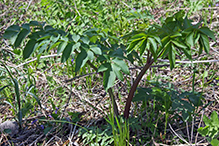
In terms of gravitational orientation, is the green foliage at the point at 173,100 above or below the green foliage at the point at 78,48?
below

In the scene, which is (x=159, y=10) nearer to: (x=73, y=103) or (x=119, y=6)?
(x=119, y=6)

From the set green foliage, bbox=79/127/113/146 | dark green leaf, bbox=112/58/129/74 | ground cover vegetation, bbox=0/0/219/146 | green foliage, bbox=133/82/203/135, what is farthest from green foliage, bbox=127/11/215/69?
green foliage, bbox=79/127/113/146

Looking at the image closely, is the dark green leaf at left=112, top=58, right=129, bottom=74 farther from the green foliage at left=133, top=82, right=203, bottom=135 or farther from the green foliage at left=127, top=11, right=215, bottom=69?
the green foliage at left=133, top=82, right=203, bottom=135

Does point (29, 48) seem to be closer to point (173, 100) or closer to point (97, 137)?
point (97, 137)

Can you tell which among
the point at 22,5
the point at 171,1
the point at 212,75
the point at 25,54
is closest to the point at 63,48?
the point at 25,54

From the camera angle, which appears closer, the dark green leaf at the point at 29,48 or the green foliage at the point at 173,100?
the dark green leaf at the point at 29,48

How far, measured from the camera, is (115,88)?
2.46 meters

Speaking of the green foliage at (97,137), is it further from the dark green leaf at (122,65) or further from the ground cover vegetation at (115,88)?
the dark green leaf at (122,65)

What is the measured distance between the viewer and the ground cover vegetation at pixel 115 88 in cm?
135

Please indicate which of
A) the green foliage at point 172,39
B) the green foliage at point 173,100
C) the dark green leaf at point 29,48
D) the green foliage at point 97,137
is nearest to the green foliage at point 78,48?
the dark green leaf at point 29,48

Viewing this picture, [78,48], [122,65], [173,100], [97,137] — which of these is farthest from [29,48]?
[173,100]

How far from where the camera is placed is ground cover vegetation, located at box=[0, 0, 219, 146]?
1348 millimetres

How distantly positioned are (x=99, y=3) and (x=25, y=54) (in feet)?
6.93

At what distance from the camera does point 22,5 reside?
4.84m
